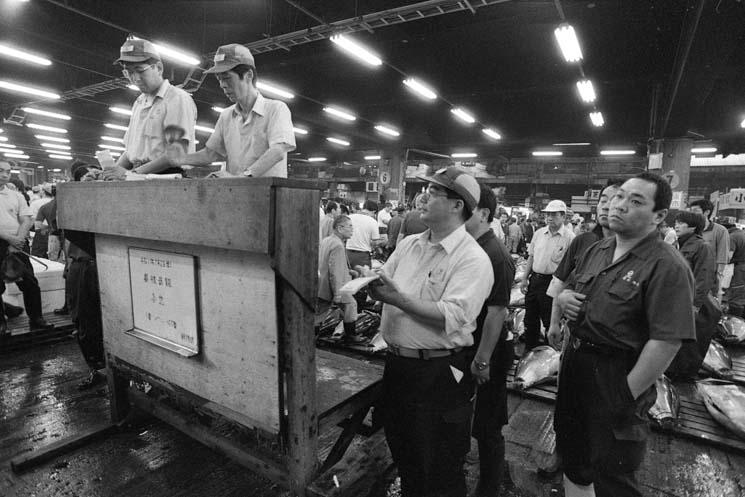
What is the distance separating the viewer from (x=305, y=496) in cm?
183

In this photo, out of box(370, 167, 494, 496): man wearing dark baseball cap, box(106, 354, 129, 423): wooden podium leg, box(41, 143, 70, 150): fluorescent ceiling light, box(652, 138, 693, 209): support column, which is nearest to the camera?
box(370, 167, 494, 496): man wearing dark baseball cap

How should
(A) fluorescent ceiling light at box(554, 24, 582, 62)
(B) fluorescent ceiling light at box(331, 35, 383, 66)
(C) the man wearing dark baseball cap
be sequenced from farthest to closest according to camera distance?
(B) fluorescent ceiling light at box(331, 35, 383, 66)
(A) fluorescent ceiling light at box(554, 24, 582, 62)
(C) the man wearing dark baseball cap

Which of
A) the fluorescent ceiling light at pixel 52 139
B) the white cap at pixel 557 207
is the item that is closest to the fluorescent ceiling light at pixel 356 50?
the white cap at pixel 557 207

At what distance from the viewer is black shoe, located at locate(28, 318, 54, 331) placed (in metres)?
4.70

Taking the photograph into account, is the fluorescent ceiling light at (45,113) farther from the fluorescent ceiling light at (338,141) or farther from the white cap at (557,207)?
the white cap at (557,207)

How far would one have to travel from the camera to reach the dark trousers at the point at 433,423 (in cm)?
193

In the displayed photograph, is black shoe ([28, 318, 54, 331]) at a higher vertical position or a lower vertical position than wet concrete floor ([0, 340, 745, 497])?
higher

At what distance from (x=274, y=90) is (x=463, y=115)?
7183mm

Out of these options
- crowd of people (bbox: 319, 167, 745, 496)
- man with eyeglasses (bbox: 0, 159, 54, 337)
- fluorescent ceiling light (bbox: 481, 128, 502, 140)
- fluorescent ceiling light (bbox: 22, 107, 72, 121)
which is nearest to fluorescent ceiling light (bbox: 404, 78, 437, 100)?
fluorescent ceiling light (bbox: 481, 128, 502, 140)

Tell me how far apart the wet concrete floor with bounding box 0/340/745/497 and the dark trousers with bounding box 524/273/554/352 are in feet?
6.07

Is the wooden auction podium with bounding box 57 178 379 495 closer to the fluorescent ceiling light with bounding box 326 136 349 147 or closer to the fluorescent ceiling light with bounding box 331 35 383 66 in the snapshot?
the fluorescent ceiling light with bounding box 331 35 383 66

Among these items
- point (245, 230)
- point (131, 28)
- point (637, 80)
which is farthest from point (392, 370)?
point (637, 80)

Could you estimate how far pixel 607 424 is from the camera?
193 cm

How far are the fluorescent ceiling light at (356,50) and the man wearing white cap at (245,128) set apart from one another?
6756mm
